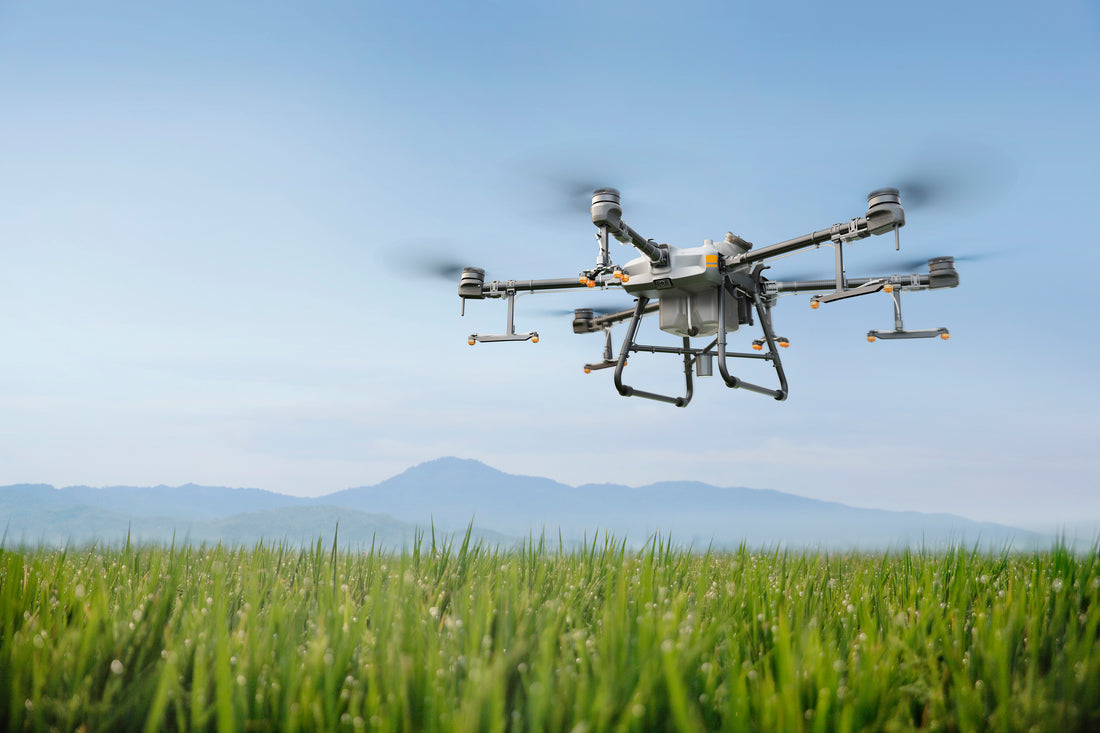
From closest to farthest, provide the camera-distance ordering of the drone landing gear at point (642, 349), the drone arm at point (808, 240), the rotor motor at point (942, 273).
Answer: the drone arm at point (808, 240)
the drone landing gear at point (642, 349)
the rotor motor at point (942, 273)

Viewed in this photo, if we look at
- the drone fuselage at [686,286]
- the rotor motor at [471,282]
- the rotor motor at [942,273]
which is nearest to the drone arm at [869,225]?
the drone fuselage at [686,286]

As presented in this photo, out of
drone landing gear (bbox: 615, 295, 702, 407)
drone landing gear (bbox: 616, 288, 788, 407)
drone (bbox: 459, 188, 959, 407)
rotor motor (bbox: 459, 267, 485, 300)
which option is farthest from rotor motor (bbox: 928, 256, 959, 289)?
rotor motor (bbox: 459, 267, 485, 300)

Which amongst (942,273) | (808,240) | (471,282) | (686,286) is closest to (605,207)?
(686,286)

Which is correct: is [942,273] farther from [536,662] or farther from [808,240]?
[536,662]

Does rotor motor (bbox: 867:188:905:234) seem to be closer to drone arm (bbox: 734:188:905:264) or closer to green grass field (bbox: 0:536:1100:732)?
drone arm (bbox: 734:188:905:264)

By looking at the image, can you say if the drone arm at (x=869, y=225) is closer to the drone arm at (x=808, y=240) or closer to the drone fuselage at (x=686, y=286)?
the drone arm at (x=808, y=240)

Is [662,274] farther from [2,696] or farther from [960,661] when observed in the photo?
[2,696]
